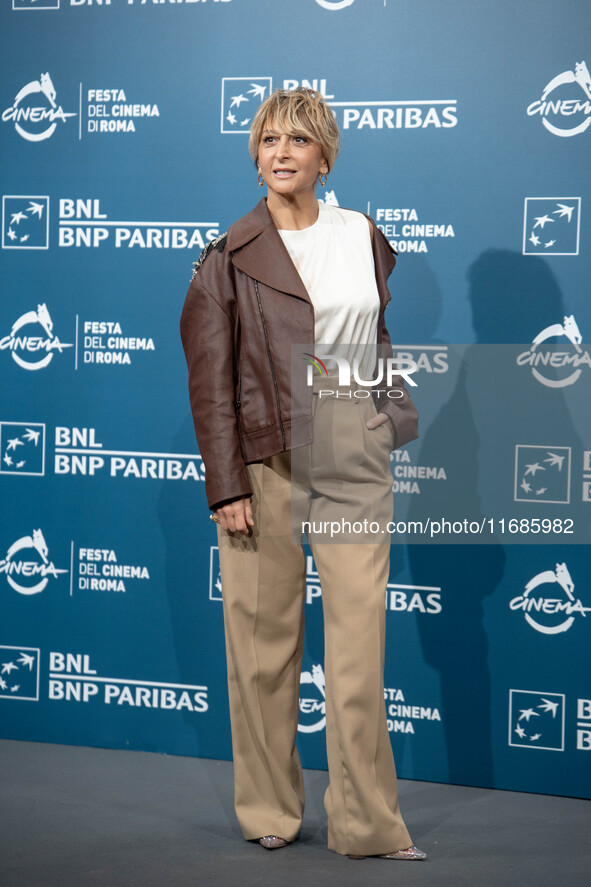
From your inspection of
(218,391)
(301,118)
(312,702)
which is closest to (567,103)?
(301,118)

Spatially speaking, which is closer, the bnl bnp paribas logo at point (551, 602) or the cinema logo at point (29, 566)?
the bnl bnp paribas logo at point (551, 602)

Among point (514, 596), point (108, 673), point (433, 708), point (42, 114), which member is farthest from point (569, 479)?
point (42, 114)

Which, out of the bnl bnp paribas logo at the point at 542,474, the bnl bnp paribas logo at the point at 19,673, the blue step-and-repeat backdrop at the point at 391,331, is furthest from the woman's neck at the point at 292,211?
the bnl bnp paribas logo at the point at 19,673

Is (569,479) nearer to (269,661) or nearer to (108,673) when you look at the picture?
(269,661)

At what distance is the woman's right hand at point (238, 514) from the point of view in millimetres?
2588

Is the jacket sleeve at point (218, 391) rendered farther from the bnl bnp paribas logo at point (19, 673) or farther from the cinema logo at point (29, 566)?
the bnl bnp paribas logo at point (19, 673)

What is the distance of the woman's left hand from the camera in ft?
8.55

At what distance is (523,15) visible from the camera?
3.01 metres

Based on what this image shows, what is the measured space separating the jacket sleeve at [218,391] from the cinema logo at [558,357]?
984 millimetres

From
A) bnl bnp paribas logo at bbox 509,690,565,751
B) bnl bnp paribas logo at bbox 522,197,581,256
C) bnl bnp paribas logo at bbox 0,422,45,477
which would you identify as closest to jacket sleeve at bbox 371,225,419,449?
bnl bnp paribas logo at bbox 522,197,581,256

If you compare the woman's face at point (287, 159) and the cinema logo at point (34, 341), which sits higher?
the woman's face at point (287, 159)

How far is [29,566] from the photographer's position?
355cm

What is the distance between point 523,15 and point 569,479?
135 centimetres

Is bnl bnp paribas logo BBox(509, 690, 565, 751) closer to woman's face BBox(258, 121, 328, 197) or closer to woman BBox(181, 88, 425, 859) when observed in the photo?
woman BBox(181, 88, 425, 859)
